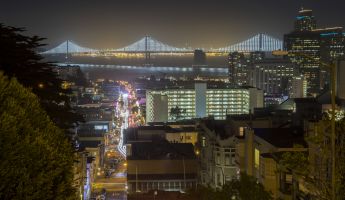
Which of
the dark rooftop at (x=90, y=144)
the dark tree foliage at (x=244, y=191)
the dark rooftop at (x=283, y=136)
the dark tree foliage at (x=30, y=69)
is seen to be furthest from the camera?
the dark rooftop at (x=90, y=144)

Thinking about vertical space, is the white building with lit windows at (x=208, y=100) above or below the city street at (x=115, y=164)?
above

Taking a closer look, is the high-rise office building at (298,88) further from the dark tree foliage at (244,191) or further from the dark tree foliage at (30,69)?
the dark tree foliage at (30,69)

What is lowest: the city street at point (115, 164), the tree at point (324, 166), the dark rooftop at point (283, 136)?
the city street at point (115, 164)

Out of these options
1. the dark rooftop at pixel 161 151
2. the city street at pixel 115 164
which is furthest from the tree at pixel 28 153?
the city street at pixel 115 164

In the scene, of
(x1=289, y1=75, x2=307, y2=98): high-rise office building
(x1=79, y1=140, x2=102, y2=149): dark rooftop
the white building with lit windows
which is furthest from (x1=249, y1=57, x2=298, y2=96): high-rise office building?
(x1=79, y1=140, x2=102, y2=149): dark rooftop

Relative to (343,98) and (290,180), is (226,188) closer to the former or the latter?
(290,180)

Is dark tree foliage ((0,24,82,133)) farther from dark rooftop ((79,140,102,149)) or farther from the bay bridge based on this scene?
the bay bridge

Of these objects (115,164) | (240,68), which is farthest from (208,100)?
(240,68)
